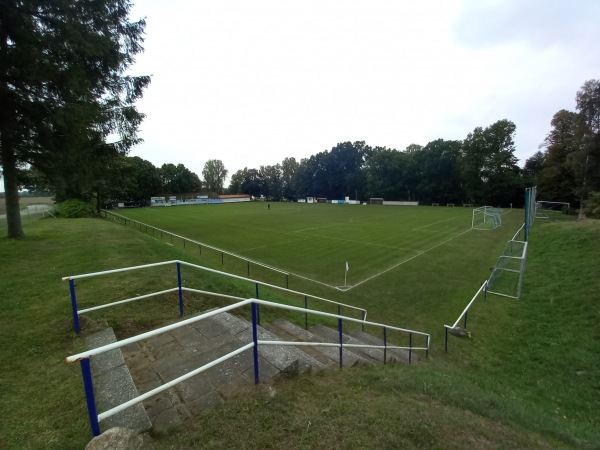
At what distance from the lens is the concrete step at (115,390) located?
106 inches

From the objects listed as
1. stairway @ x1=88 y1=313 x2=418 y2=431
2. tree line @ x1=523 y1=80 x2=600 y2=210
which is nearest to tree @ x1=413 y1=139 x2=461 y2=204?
tree line @ x1=523 y1=80 x2=600 y2=210

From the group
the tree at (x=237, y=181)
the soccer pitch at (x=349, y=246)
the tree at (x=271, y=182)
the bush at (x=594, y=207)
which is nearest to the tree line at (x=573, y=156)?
the bush at (x=594, y=207)

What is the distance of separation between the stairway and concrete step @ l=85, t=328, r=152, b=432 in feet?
0.15

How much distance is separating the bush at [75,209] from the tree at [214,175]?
95797mm

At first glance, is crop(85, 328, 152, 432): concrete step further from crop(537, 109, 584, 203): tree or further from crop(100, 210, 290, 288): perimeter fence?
crop(537, 109, 584, 203): tree

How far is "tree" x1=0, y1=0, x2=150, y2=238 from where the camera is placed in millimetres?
10148

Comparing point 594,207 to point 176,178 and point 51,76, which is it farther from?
point 176,178

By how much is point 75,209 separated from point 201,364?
3844 centimetres

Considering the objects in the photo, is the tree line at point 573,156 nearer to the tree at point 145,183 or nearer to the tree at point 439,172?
the tree at point 439,172

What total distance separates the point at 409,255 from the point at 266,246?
37.1 ft

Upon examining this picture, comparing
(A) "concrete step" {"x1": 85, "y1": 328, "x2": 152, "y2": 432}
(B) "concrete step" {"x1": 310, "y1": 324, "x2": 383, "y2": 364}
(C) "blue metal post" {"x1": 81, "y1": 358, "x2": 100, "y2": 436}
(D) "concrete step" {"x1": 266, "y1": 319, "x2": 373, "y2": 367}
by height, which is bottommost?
(B) "concrete step" {"x1": 310, "y1": 324, "x2": 383, "y2": 364}

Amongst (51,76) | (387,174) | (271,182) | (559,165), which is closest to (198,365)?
(51,76)

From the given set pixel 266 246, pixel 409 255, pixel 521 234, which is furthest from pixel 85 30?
pixel 521 234

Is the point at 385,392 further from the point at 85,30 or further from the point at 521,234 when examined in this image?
the point at 521,234
